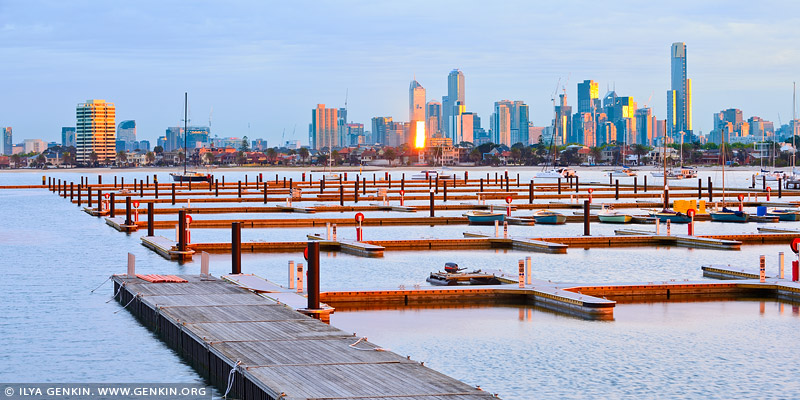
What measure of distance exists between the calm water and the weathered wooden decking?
2.09ft

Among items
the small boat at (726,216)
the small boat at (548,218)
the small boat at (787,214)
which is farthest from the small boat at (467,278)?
the small boat at (787,214)

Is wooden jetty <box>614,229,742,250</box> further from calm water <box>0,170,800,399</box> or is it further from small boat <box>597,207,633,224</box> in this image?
small boat <box>597,207,633,224</box>

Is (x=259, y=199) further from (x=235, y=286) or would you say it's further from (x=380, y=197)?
(x=235, y=286)

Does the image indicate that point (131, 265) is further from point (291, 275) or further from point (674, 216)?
point (674, 216)

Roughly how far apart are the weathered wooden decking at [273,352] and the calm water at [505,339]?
2.09ft

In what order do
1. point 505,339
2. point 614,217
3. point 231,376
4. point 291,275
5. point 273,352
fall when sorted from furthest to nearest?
point 614,217 → point 291,275 → point 505,339 → point 273,352 → point 231,376

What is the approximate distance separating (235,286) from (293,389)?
11.8 m

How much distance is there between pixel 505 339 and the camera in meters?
23.0

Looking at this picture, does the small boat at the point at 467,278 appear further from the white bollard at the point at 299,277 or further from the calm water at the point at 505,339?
the white bollard at the point at 299,277

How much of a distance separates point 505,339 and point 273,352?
6.76m

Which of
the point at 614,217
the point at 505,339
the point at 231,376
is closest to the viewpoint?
the point at 231,376

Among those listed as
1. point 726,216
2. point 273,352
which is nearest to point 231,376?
point 273,352

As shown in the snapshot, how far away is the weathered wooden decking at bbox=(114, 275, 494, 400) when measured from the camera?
15227 millimetres

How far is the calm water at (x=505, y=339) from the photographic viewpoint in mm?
19219
